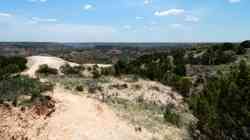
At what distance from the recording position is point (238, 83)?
13.3 meters

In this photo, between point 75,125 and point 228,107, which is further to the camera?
point 75,125

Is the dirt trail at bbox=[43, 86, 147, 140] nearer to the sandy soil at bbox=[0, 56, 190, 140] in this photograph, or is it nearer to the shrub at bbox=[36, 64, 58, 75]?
the sandy soil at bbox=[0, 56, 190, 140]

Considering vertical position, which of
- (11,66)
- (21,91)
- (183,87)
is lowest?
(183,87)

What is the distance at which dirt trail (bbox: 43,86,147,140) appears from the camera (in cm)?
1388

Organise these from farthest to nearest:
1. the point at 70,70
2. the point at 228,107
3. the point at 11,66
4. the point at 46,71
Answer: the point at 70,70
the point at 11,66
the point at 46,71
the point at 228,107

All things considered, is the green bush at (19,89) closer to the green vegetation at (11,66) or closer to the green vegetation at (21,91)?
the green vegetation at (21,91)

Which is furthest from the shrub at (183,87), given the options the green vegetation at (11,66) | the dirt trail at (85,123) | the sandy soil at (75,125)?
the green vegetation at (11,66)

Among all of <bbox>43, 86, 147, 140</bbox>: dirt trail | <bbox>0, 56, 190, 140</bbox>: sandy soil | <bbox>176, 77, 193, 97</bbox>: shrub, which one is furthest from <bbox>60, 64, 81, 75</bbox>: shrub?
<bbox>0, 56, 190, 140</bbox>: sandy soil

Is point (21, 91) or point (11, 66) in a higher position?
point (11, 66)

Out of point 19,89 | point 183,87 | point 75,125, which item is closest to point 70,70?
point 19,89

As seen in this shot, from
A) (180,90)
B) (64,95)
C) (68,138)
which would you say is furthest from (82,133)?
(180,90)

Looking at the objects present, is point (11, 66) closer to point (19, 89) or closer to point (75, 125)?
point (19, 89)

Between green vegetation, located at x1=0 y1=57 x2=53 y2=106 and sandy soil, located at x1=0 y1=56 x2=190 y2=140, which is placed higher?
green vegetation, located at x1=0 y1=57 x2=53 y2=106

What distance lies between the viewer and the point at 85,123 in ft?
49.0
